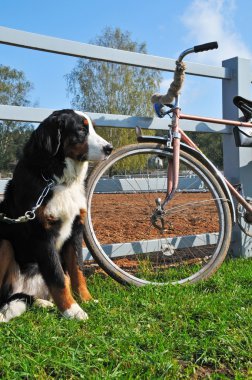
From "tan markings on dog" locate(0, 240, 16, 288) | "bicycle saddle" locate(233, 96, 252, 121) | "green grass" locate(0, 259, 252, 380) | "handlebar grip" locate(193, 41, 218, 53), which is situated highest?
"handlebar grip" locate(193, 41, 218, 53)

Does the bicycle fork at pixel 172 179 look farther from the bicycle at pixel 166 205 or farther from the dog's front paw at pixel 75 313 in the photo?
the dog's front paw at pixel 75 313

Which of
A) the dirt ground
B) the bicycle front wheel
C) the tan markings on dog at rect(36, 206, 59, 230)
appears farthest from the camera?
the dirt ground

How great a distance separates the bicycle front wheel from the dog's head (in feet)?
1.38

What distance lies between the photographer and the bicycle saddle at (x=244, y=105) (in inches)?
156

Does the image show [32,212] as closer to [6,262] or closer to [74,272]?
[6,262]

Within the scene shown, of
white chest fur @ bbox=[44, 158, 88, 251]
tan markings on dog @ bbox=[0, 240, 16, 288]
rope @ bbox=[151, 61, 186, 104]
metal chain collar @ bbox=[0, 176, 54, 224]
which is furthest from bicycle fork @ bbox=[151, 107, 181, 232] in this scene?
tan markings on dog @ bbox=[0, 240, 16, 288]

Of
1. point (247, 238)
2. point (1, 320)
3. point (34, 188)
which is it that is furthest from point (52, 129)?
point (247, 238)

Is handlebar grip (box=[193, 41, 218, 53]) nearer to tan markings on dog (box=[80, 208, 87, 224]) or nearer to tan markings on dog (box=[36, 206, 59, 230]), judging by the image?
tan markings on dog (box=[80, 208, 87, 224])

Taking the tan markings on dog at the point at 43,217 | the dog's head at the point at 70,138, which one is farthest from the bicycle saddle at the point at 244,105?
the tan markings on dog at the point at 43,217

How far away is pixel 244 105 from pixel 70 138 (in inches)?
76.4

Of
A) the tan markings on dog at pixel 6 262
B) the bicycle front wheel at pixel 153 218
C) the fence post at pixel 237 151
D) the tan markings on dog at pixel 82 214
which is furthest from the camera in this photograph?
the fence post at pixel 237 151

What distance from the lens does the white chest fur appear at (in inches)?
105

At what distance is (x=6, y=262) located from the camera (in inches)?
108

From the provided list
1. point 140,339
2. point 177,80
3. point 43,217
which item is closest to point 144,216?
point 177,80
